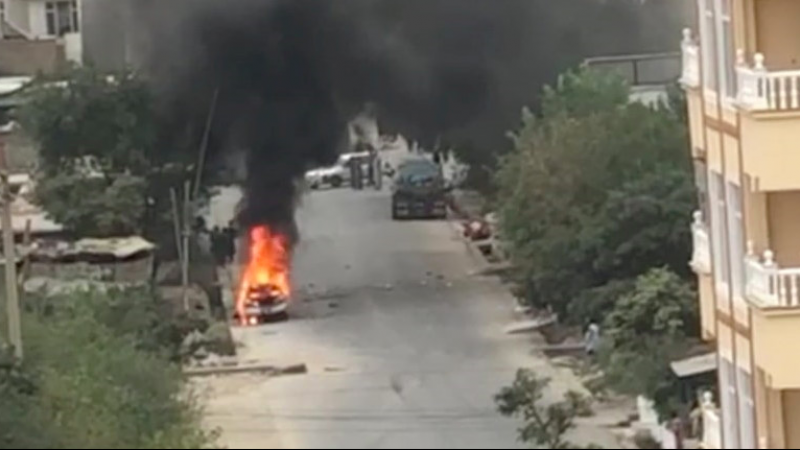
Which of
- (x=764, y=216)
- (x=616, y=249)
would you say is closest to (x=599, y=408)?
(x=764, y=216)

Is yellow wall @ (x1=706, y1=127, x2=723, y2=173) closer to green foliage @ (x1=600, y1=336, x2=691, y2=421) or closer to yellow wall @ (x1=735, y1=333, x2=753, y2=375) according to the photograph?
yellow wall @ (x1=735, y1=333, x2=753, y2=375)

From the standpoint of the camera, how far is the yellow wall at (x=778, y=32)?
17.4m

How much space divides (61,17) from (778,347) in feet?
119

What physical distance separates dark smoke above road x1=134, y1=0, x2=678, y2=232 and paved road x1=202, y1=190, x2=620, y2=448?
4.03ft

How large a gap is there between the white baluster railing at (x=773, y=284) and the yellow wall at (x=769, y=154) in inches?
15.2

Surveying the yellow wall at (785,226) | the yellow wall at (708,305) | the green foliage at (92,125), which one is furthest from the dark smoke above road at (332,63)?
the yellow wall at (785,226)

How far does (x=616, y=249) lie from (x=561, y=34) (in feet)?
36.8

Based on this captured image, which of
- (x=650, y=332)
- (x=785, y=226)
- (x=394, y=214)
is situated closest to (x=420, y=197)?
(x=394, y=214)

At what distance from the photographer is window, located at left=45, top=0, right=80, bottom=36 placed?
5119cm

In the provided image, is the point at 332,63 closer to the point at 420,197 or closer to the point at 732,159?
the point at 420,197

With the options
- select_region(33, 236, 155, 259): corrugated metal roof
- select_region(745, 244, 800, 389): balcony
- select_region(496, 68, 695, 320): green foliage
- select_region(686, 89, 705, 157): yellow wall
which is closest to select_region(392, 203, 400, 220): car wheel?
select_region(33, 236, 155, 259): corrugated metal roof

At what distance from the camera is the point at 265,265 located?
3856 centimetres

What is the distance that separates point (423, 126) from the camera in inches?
1721

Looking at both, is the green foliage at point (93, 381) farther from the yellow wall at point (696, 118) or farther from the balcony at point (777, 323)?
the yellow wall at point (696, 118)
